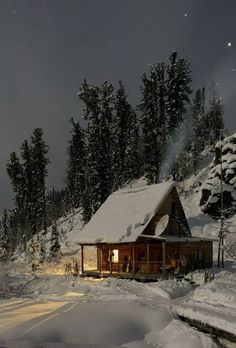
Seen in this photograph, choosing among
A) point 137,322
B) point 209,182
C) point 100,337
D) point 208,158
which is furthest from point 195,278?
point 208,158

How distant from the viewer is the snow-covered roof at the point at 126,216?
32500 millimetres

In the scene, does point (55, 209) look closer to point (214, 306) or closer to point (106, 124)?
point (106, 124)

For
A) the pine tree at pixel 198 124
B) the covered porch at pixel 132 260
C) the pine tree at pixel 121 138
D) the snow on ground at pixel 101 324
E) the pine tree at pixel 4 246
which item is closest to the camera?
the snow on ground at pixel 101 324

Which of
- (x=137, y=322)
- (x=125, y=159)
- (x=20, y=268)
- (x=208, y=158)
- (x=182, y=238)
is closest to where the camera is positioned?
(x=137, y=322)

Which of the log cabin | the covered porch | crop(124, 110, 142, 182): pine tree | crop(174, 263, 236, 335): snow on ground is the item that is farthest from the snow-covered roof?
crop(124, 110, 142, 182): pine tree

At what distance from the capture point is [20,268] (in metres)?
42.6

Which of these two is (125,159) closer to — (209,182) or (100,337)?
(209,182)

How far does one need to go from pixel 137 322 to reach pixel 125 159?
157 feet

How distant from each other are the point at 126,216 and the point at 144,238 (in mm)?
2789

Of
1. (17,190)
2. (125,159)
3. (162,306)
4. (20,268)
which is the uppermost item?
(125,159)

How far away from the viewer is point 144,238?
32.8m

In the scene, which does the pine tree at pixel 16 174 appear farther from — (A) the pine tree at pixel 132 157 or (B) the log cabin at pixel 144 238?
(B) the log cabin at pixel 144 238

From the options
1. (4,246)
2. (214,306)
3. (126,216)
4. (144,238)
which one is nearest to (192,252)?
(144,238)

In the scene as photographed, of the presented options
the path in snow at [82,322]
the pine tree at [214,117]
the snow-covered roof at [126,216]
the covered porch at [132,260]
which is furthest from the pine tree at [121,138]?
the path in snow at [82,322]
